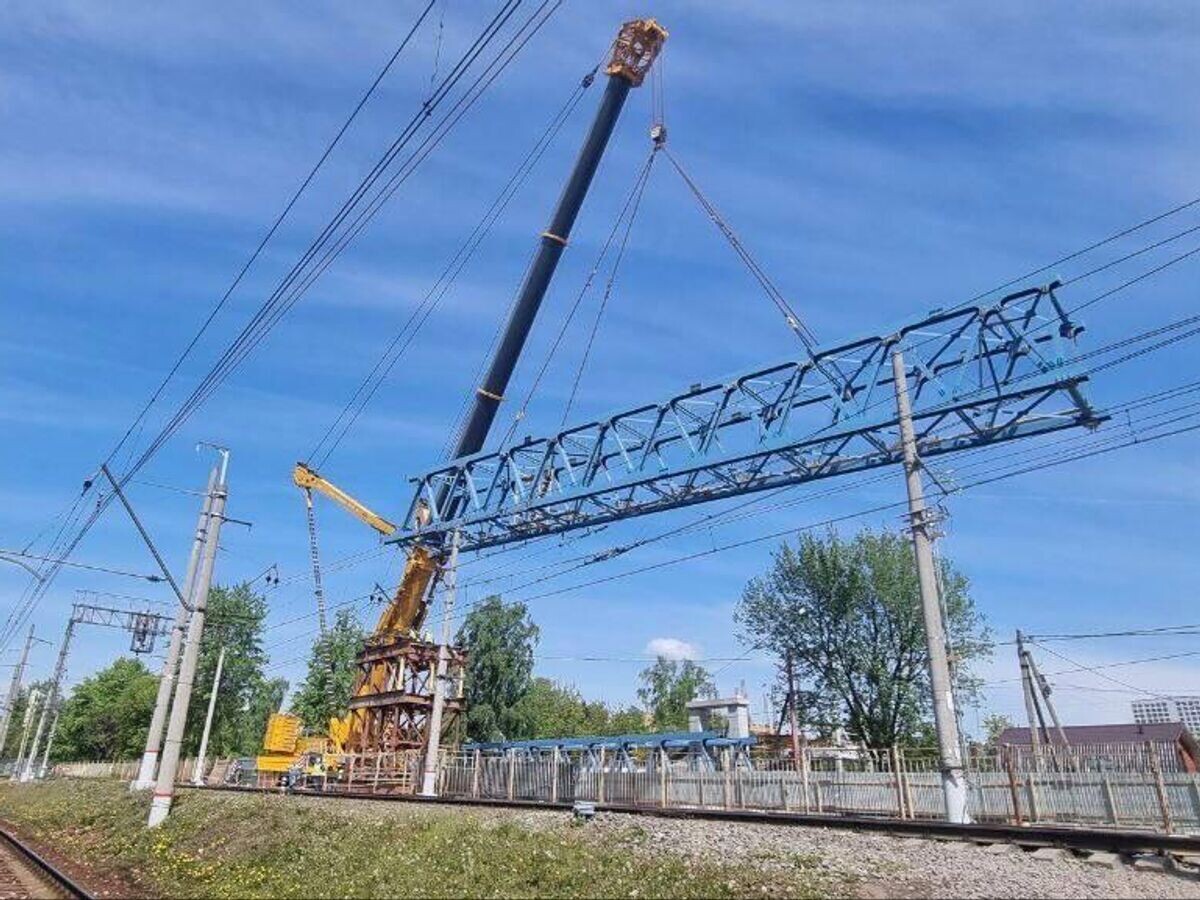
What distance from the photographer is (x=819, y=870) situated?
11.4 meters

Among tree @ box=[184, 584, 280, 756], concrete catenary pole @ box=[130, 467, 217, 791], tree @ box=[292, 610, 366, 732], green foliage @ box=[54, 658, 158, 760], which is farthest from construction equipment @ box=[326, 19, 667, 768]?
green foliage @ box=[54, 658, 158, 760]

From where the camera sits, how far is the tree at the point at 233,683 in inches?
2972

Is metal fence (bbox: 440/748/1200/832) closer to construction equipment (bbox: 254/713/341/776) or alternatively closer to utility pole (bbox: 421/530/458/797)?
utility pole (bbox: 421/530/458/797)

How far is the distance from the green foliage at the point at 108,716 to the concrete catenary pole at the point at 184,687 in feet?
226

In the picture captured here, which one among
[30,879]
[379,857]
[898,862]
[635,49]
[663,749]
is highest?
[635,49]

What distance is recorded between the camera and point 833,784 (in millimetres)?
23969

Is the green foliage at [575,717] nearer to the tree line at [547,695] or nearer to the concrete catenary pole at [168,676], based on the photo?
the tree line at [547,695]

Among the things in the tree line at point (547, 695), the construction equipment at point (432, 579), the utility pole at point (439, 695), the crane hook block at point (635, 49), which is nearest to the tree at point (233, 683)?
A: the tree line at point (547, 695)

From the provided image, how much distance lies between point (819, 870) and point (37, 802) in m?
36.8

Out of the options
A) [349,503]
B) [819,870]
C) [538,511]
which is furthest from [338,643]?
[819,870]

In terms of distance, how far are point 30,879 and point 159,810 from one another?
435 centimetres

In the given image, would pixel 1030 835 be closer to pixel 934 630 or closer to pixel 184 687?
pixel 934 630

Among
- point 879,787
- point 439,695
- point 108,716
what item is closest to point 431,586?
point 439,695

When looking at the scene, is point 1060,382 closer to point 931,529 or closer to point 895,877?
point 931,529
